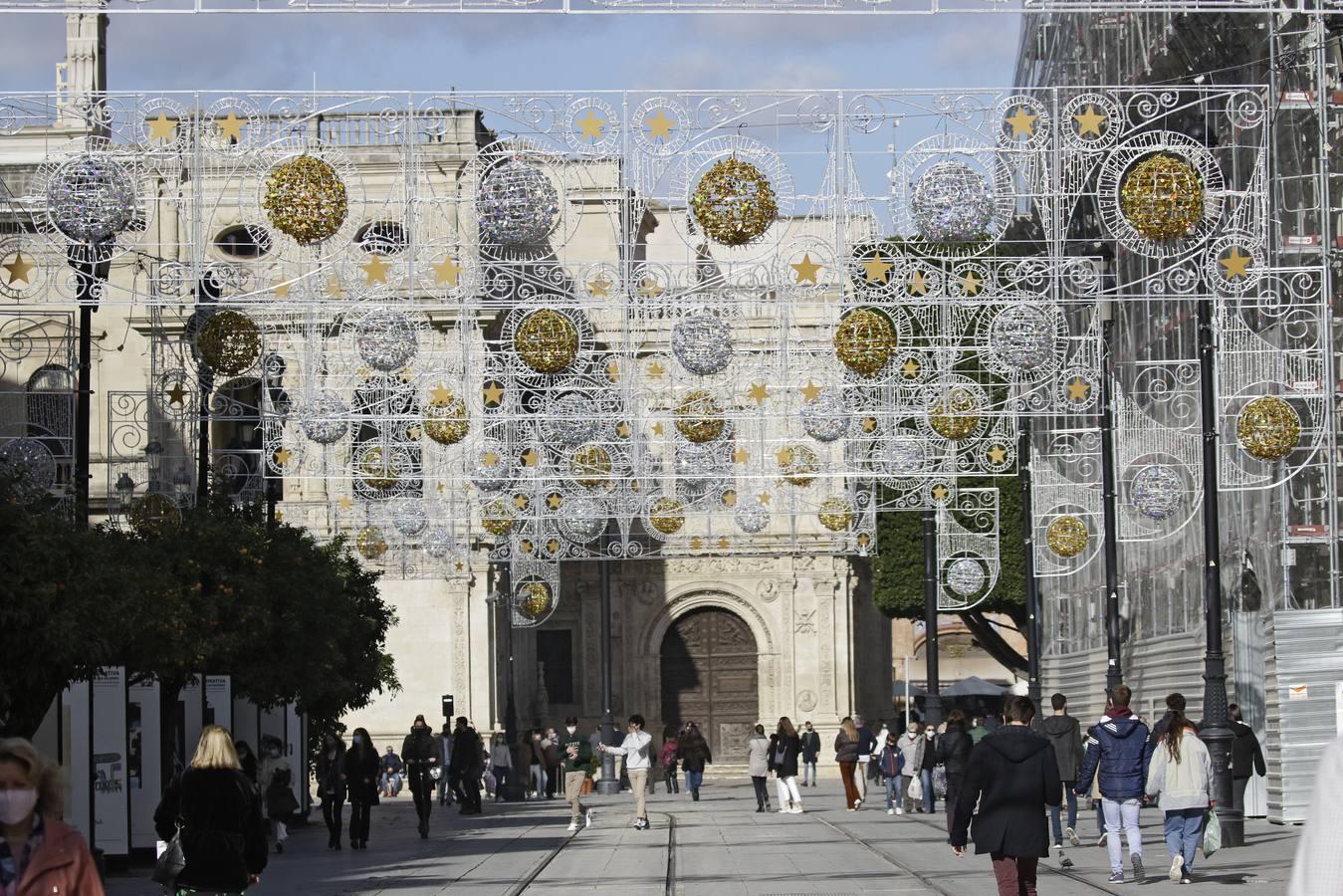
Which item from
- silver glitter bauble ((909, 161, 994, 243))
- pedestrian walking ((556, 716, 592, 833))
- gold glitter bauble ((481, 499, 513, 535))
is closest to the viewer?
silver glitter bauble ((909, 161, 994, 243))

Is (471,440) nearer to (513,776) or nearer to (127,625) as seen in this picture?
(513,776)

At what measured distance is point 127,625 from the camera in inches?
810

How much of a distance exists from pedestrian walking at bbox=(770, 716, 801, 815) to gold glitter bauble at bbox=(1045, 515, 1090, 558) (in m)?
5.23

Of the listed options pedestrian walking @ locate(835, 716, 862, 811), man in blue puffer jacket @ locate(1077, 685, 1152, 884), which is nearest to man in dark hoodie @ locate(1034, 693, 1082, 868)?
man in blue puffer jacket @ locate(1077, 685, 1152, 884)

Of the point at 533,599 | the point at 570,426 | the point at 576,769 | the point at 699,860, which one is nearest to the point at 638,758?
the point at 576,769

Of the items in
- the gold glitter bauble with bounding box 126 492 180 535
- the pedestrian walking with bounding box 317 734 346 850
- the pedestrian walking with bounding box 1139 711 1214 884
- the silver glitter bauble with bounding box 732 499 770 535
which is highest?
the silver glitter bauble with bounding box 732 499 770 535

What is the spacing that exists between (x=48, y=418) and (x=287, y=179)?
26.5m

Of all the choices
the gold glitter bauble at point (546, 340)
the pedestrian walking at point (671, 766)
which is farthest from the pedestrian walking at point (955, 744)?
the pedestrian walking at point (671, 766)

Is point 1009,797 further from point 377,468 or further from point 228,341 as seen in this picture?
point 377,468

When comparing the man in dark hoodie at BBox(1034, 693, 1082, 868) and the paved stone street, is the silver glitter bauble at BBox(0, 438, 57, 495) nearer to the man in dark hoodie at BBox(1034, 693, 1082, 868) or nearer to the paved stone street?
the paved stone street

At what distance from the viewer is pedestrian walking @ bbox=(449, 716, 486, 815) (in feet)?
128

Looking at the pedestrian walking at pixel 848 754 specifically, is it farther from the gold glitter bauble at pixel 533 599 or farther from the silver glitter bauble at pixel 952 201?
the silver glitter bauble at pixel 952 201

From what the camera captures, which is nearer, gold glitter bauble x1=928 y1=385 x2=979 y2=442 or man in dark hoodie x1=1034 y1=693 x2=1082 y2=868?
man in dark hoodie x1=1034 y1=693 x2=1082 y2=868

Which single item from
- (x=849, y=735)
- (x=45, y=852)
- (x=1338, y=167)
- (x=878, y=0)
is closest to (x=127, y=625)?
(x=878, y=0)
